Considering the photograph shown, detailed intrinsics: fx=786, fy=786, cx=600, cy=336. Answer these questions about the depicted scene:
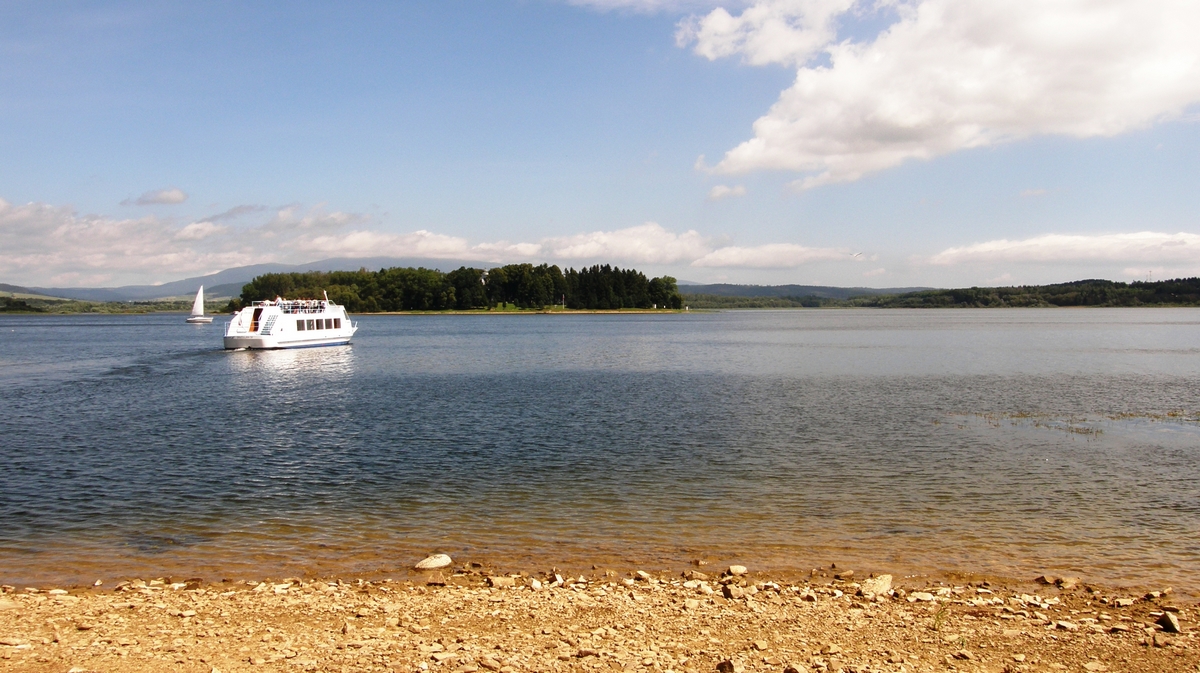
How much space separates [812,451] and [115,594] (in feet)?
62.7

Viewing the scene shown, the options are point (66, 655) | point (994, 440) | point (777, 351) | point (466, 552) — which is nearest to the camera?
point (66, 655)

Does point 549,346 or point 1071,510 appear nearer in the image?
point 1071,510

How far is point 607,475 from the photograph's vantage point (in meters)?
21.5

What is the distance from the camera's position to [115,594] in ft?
38.8

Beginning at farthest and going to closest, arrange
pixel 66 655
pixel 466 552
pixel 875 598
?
pixel 466 552 → pixel 875 598 → pixel 66 655

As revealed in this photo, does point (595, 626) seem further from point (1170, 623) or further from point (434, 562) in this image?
point (1170, 623)

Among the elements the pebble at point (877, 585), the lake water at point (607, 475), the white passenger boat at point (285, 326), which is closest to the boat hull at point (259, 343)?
the white passenger boat at point (285, 326)

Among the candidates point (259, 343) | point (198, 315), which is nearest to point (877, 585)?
point (259, 343)

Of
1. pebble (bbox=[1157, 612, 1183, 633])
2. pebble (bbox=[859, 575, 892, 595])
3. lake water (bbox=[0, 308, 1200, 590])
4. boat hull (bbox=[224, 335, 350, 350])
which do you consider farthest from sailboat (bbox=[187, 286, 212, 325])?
pebble (bbox=[1157, 612, 1183, 633])

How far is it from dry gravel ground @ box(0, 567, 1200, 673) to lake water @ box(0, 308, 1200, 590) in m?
1.52

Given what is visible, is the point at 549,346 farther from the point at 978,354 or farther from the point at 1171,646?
Answer: the point at 1171,646

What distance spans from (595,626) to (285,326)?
75.2 metres

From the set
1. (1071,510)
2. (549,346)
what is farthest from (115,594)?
(549,346)

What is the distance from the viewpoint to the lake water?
1448 cm
